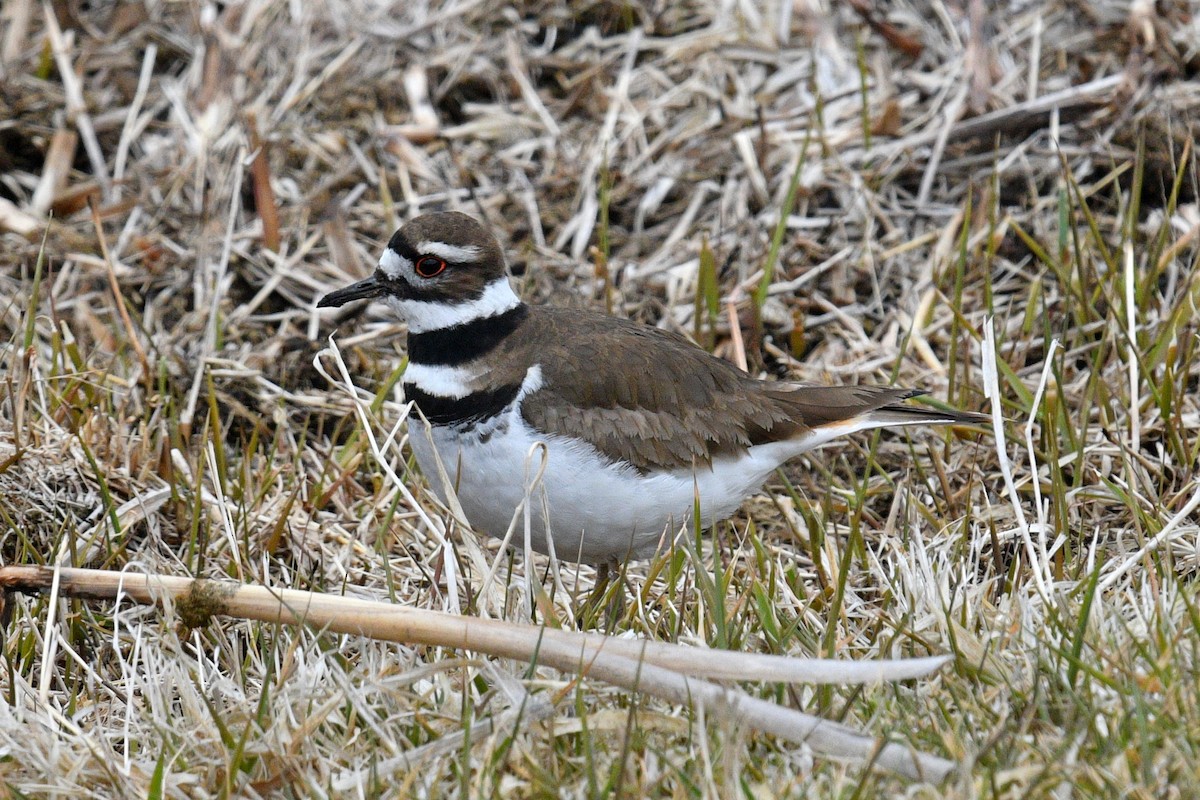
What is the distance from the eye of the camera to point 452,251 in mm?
4270

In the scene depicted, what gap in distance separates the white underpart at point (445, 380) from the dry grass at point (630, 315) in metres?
0.23

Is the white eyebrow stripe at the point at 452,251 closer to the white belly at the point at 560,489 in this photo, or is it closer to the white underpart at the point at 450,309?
the white underpart at the point at 450,309

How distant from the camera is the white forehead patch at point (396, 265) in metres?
4.29

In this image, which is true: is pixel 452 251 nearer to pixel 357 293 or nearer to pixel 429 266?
pixel 429 266

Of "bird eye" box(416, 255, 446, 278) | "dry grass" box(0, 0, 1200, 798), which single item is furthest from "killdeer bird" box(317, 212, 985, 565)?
"dry grass" box(0, 0, 1200, 798)

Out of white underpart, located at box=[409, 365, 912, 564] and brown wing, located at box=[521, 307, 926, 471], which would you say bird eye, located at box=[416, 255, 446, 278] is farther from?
white underpart, located at box=[409, 365, 912, 564]

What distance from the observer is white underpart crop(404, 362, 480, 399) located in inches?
163

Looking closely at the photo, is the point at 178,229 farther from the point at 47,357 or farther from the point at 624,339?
the point at 624,339

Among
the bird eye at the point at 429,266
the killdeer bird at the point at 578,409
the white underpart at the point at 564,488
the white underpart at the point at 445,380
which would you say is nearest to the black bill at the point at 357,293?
the killdeer bird at the point at 578,409

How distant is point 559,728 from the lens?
2811 mm

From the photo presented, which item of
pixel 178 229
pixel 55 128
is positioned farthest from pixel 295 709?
pixel 55 128

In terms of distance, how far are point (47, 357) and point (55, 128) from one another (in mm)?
1576

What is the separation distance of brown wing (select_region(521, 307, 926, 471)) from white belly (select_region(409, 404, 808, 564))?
0.07 metres

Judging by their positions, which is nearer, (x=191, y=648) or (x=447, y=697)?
(x=447, y=697)
